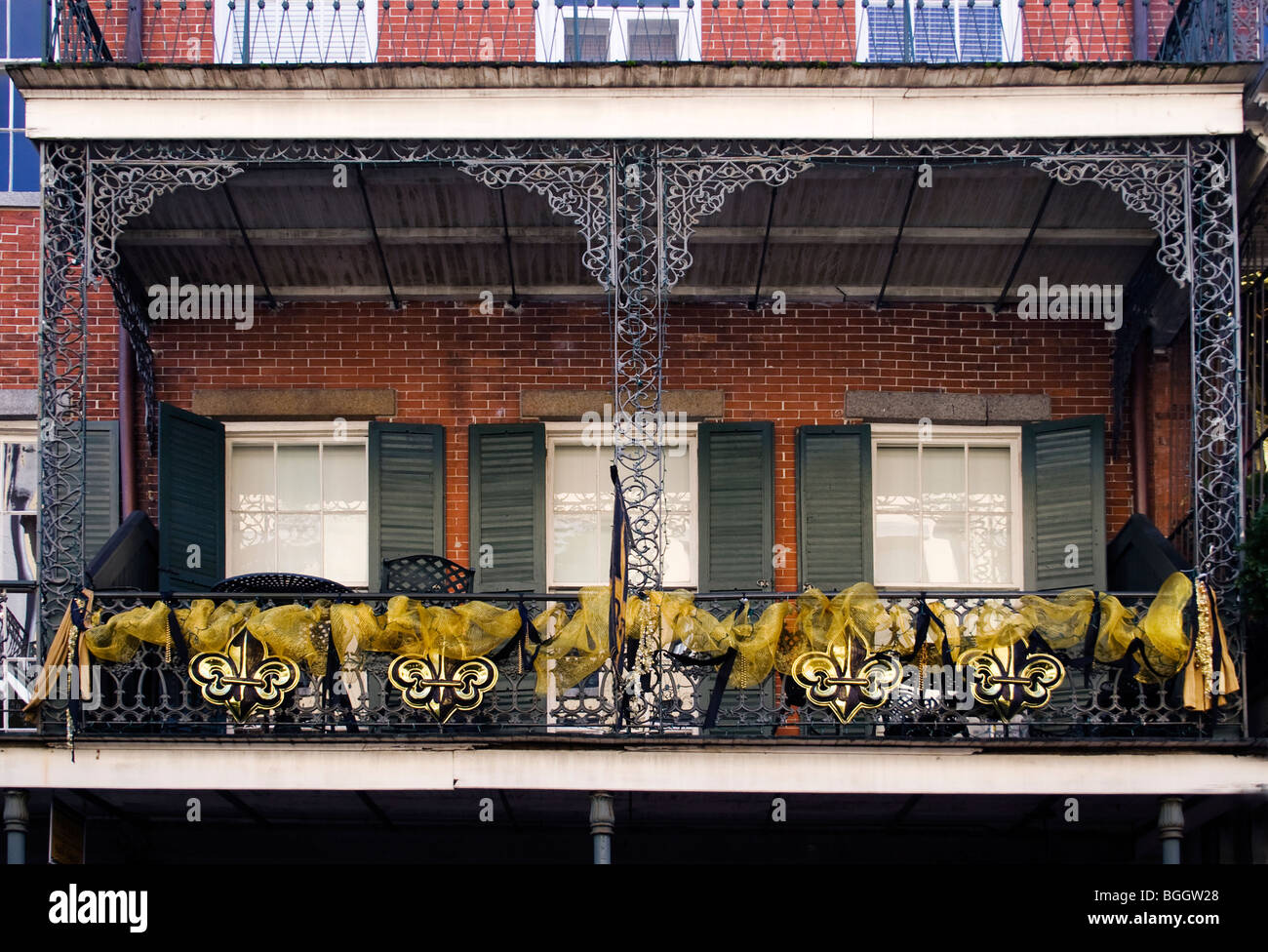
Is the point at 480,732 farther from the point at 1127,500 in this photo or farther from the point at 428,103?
the point at 1127,500

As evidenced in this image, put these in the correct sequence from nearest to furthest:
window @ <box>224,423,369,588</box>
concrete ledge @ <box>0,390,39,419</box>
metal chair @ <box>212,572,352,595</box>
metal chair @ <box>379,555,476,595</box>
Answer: metal chair @ <box>212,572,352,595</box> < metal chair @ <box>379,555,476,595</box> < concrete ledge @ <box>0,390,39,419</box> < window @ <box>224,423,369,588</box>

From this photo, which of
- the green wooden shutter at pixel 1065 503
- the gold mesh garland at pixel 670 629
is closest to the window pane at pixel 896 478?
the green wooden shutter at pixel 1065 503

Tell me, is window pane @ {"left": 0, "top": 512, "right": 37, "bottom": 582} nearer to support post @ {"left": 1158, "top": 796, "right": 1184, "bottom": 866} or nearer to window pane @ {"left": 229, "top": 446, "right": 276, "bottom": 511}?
window pane @ {"left": 229, "top": 446, "right": 276, "bottom": 511}

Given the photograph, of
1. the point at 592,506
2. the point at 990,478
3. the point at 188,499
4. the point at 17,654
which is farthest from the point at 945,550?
the point at 17,654

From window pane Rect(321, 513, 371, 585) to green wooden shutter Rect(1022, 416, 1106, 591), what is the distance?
4791 millimetres

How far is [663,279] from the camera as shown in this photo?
12.4 m

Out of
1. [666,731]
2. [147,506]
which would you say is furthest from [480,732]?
[147,506]

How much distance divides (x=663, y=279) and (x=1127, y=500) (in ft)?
13.7

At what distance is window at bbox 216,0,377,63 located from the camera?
14.4 meters

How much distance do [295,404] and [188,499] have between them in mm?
1106

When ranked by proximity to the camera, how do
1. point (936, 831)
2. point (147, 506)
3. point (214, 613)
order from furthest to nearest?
point (147, 506) → point (936, 831) → point (214, 613)

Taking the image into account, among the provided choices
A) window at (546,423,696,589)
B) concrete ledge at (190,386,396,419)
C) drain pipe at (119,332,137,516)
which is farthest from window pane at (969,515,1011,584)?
drain pipe at (119,332,137,516)

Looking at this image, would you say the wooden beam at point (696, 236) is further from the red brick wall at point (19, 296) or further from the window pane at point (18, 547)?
the window pane at point (18, 547)
